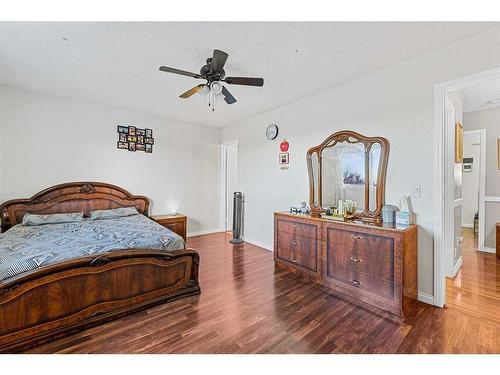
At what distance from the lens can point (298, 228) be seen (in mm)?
3133

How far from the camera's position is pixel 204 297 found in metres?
2.51

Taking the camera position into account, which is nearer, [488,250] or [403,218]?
[403,218]

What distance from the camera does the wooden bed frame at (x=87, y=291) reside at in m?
1.66

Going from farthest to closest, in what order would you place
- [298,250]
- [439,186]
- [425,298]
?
[298,250] < [425,298] < [439,186]

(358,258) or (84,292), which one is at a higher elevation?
(358,258)

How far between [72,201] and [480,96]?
6573 millimetres

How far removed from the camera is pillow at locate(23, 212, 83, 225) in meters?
3.23

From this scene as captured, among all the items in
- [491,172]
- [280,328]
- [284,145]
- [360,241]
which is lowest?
[280,328]

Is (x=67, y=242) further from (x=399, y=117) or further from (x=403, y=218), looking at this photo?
(x=399, y=117)

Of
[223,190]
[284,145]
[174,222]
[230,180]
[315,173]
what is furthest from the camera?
[230,180]

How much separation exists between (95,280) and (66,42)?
90.9 inches

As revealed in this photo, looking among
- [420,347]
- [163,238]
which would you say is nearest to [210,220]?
[163,238]

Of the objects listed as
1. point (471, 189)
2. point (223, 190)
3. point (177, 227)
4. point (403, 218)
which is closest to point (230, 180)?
point (223, 190)

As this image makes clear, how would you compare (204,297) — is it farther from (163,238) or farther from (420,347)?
(420,347)
